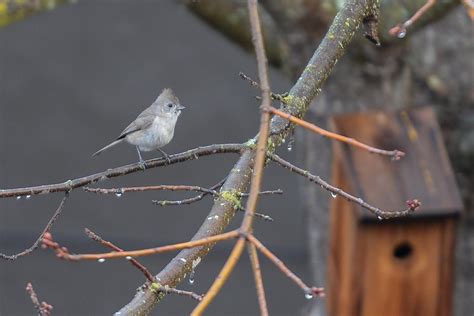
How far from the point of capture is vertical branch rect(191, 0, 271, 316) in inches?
47.1

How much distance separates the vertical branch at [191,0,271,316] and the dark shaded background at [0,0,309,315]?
5.06 meters

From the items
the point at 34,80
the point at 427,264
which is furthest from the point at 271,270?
the point at 427,264

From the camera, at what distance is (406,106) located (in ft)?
13.0

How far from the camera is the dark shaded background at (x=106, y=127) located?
6531 millimetres

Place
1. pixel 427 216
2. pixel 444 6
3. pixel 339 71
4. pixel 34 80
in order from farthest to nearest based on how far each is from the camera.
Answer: pixel 34 80
pixel 339 71
pixel 444 6
pixel 427 216

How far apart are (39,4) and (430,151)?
1.53 m

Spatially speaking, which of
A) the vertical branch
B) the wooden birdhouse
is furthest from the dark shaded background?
the vertical branch

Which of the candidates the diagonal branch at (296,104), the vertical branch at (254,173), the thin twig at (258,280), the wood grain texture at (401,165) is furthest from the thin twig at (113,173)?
the wood grain texture at (401,165)

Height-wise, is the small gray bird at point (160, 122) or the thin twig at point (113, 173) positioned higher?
the small gray bird at point (160, 122)

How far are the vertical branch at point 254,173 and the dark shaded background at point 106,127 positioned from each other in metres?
5.06

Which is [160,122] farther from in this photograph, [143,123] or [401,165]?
[401,165]

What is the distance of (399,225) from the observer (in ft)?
11.4

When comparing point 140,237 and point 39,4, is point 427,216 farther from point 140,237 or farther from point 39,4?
point 140,237

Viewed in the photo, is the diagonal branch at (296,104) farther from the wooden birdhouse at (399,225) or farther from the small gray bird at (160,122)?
the wooden birdhouse at (399,225)
